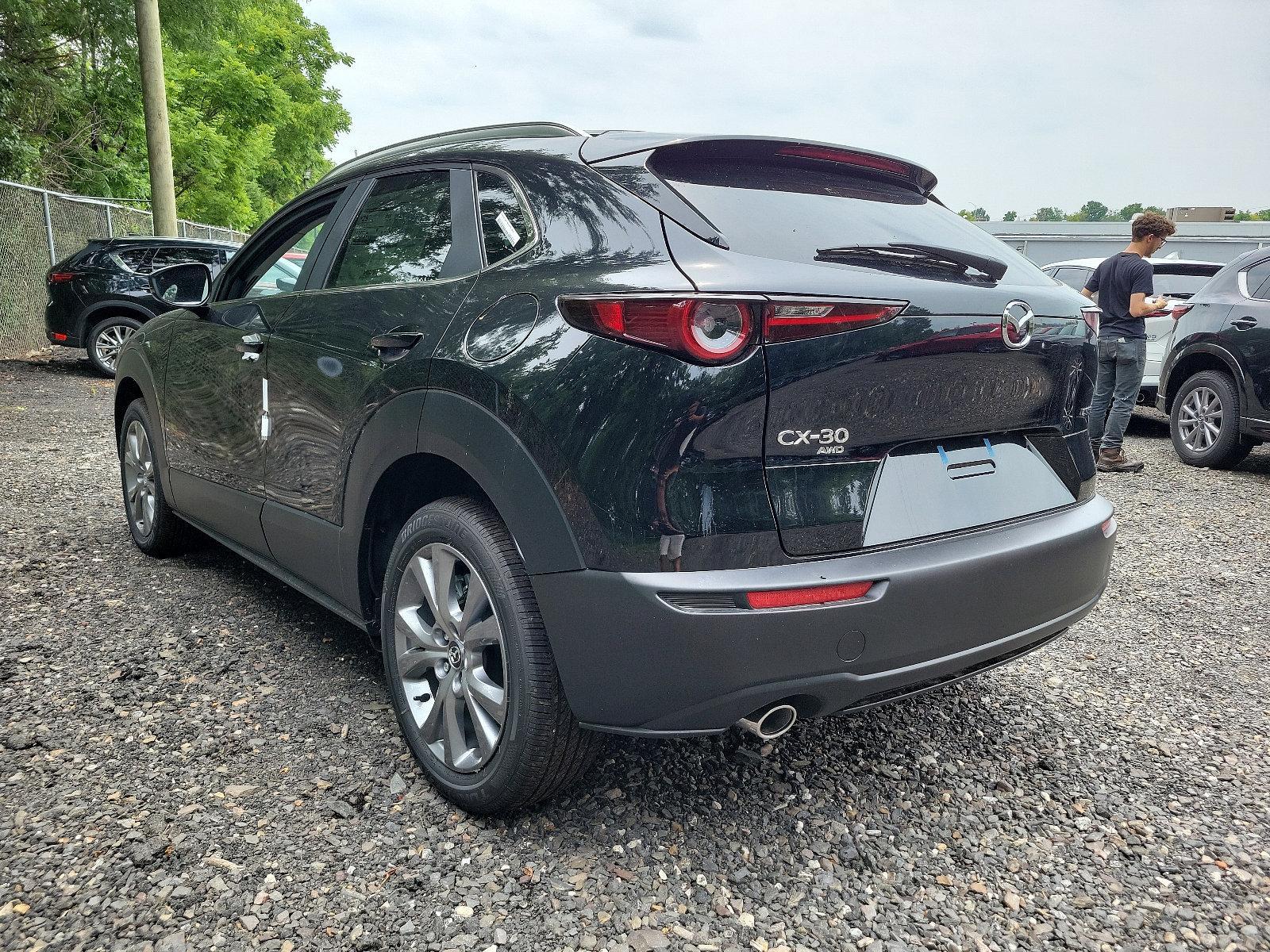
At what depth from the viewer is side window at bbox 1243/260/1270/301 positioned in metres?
7.38

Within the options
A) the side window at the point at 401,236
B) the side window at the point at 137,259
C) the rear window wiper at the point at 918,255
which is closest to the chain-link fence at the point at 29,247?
the side window at the point at 137,259

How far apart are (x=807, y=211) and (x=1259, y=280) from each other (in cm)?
687

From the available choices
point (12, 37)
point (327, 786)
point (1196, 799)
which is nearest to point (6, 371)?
point (12, 37)

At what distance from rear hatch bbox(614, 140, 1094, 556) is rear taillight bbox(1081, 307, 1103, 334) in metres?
0.03

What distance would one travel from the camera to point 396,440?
2525 mm

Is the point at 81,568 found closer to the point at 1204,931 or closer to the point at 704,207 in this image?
the point at 704,207

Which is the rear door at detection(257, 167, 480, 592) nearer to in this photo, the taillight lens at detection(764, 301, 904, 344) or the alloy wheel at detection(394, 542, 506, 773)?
the alloy wheel at detection(394, 542, 506, 773)

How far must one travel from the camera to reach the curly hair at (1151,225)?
716 centimetres

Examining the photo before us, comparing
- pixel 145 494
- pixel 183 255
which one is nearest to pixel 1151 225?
pixel 145 494

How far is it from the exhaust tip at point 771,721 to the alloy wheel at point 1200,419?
7017 millimetres

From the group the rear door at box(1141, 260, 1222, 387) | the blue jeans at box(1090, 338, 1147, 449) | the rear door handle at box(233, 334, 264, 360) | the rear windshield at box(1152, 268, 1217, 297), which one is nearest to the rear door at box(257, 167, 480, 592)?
the rear door handle at box(233, 334, 264, 360)

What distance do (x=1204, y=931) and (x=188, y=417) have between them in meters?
3.71

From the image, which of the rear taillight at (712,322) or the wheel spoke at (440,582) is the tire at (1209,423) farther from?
the wheel spoke at (440,582)

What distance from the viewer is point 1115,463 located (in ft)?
24.3
